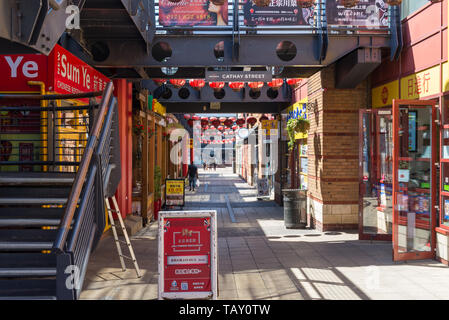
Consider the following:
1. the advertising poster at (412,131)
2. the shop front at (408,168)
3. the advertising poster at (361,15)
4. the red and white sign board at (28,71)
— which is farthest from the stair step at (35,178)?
the advertising poster at (361,15)

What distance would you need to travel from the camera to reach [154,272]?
6738 millimetres

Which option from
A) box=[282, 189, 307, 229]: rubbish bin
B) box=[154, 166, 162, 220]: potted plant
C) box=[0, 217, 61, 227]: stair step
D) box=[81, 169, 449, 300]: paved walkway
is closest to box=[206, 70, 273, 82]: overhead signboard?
box=[282, 189, 307, 229]: rubbish bin

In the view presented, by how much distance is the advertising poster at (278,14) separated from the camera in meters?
8.88

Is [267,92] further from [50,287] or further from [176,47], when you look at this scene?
[50,287]

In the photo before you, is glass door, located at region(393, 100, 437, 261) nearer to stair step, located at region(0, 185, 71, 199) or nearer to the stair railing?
the stair railing

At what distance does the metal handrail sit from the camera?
369 centimetres

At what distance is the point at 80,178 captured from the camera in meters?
4.07

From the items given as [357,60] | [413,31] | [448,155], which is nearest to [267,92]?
[357,60]

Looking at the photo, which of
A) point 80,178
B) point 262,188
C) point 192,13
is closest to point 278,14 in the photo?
point 192,13

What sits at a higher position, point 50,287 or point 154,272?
point 50,287

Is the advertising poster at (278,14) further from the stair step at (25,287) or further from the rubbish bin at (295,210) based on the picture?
the stair step at (25,287)

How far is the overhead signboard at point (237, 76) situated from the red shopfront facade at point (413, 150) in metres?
2.22

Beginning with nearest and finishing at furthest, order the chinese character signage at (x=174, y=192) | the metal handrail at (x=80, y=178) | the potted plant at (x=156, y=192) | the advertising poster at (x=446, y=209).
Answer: the metal handrail at (x=80, y=178), the advertising poster at (x=446, y=209), the potted plant at (x=156, y=192), the chinese character signage at (x=174, y=192)
